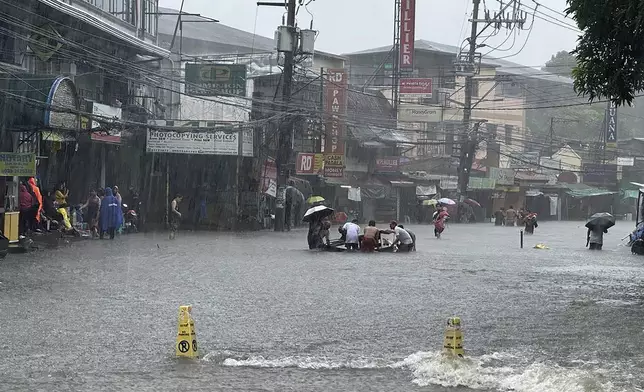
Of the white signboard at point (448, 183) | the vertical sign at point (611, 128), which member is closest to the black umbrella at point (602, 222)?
the white signboard at point (448, 183)

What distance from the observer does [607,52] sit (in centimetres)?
1305

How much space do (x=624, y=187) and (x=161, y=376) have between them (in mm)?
75924

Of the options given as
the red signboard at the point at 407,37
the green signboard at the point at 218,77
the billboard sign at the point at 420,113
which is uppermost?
the red signboard at the point at 407,37

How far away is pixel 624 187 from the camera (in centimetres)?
7888

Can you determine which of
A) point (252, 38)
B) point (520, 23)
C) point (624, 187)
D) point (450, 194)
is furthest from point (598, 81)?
point (624, 187)

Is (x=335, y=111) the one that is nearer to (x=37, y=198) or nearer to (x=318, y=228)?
(x=318, y=228)

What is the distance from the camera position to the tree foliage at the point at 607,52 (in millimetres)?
12539

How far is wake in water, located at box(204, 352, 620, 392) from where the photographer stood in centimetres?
805

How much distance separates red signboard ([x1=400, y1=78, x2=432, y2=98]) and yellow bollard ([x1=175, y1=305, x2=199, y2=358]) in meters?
40.1

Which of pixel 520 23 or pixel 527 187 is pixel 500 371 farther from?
pixel 527 187

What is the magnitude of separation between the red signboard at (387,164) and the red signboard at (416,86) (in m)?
7.95

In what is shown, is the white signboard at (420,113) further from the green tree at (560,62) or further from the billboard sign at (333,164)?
the green tree at (560,62)

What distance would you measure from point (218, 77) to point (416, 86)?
15264mm

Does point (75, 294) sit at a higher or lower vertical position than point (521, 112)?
lower
